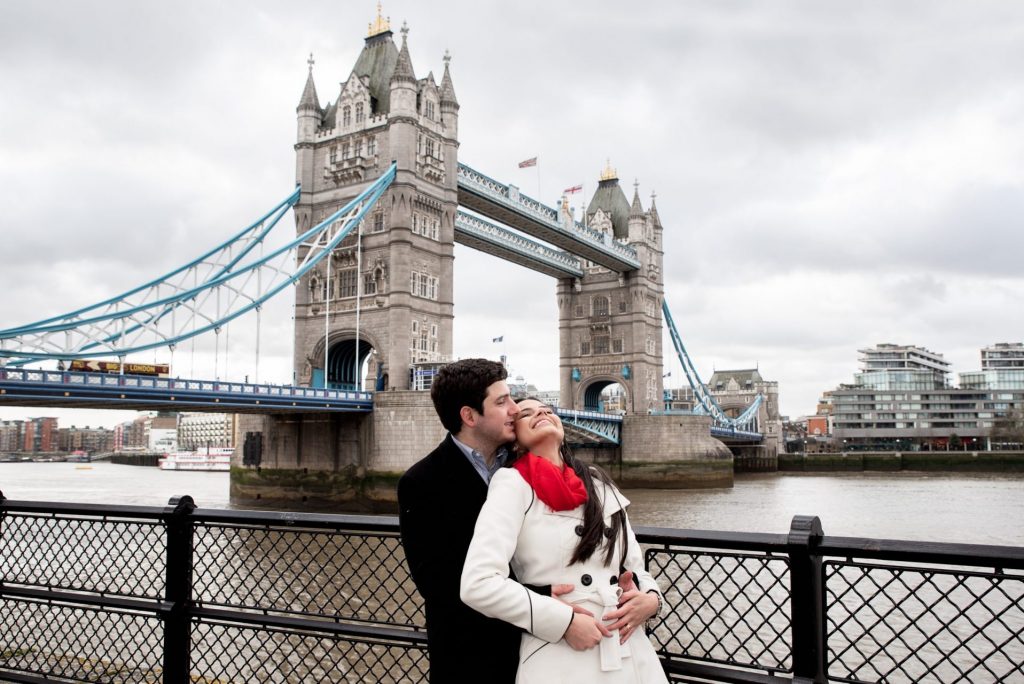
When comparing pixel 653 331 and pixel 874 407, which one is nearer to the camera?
pixel 653 331

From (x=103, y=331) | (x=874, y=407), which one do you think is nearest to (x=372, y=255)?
(x=103, y=331)

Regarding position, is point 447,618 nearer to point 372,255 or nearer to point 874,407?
point 372,255

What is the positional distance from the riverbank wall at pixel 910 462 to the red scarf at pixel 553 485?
→ 57.7m

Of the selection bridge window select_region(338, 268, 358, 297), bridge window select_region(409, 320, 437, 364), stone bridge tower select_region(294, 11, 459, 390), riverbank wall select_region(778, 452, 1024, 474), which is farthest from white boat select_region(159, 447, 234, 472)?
bridge window select_region(409, 320, 437, 364)

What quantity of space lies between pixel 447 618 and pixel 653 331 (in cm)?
4890

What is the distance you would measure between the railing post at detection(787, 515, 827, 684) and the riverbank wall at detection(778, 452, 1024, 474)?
187 ft

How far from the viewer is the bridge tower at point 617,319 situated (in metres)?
49.3

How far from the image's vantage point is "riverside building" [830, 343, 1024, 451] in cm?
7425

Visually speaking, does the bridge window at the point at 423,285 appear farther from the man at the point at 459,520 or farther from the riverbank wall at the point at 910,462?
the riverbank wall at the point at 910,462

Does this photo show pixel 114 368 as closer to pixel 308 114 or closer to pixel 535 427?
pixel 308 114

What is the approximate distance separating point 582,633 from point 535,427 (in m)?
0.61

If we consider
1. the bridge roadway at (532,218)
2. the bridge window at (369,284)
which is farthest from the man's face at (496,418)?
the bridge roadway at (532,218)

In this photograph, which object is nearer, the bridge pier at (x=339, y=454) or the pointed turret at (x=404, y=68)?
the bridge pier at (x=339, y=454)

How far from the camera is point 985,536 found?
19062 millimetres
